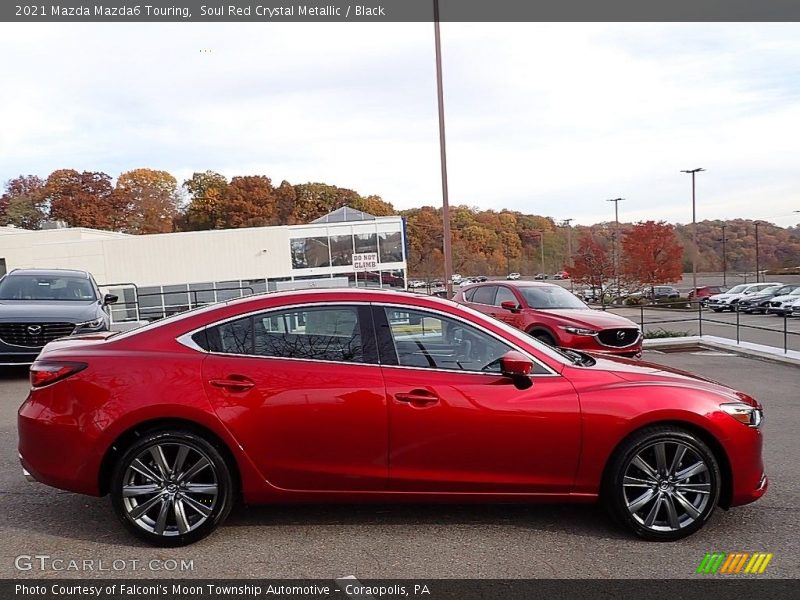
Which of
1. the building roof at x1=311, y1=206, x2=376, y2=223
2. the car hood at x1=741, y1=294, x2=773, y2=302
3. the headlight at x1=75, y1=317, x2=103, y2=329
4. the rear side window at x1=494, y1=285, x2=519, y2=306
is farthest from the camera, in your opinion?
the building roof at x1=311, y1=206, x2=376, y2=223

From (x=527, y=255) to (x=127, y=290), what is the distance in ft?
185

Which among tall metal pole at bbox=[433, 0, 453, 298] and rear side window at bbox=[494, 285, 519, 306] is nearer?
rear side window at bbox=[494, 285, 519, 306]

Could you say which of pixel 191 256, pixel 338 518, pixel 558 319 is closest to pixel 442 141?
pixel 558 319

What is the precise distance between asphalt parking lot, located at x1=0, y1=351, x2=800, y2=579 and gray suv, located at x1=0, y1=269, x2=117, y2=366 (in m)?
5.40

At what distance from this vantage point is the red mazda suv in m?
10.2

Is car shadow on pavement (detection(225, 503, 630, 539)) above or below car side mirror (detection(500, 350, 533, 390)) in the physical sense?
below

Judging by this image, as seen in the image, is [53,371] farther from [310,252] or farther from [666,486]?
[310,252]

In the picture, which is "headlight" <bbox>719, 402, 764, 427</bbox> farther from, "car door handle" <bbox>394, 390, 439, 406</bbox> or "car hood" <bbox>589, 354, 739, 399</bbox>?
"car door handle" <bbox>394, 390, 439, 406</bbox>

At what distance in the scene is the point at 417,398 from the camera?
4012 mm

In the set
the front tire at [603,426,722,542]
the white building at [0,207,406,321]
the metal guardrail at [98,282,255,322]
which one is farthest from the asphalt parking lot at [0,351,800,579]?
the white building at [0,207,406,321]

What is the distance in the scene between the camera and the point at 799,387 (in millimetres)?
9531

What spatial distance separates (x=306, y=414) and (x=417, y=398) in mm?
672

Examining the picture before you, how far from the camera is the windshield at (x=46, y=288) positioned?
11258mm

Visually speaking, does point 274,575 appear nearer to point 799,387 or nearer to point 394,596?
point 394,596
